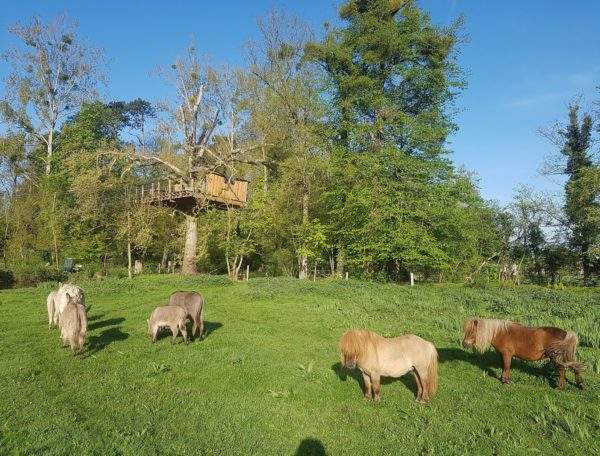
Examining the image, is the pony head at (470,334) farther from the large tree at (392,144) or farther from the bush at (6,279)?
the bush at (6,279)

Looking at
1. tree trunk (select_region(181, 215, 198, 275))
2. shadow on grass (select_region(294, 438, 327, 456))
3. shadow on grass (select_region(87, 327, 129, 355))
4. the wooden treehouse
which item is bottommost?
shadow on grass (select_region(294, 438, 327, 456))

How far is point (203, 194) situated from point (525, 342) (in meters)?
25.8

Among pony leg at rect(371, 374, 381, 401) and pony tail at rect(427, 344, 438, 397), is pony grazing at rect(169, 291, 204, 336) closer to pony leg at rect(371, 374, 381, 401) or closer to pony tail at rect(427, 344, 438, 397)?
pony leg at rect(371, 374, 381, 401)

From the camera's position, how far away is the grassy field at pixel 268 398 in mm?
6754

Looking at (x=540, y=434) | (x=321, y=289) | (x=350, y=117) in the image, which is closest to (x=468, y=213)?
(x=350, y=117)

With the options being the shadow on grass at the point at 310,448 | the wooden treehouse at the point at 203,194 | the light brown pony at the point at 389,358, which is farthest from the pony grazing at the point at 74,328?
the wooden treehouse at the point at 203,194

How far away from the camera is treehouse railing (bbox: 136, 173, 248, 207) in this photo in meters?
32.2

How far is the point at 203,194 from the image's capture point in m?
32.1

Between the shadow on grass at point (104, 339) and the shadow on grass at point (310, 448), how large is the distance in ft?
23.6

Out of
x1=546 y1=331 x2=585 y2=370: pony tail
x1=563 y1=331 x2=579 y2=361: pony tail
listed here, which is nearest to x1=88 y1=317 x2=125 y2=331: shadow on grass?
x1=546 y1=331 x2=585 y2=370: pony tail

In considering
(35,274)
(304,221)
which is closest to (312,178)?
(304,221)

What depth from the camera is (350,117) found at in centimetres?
3481

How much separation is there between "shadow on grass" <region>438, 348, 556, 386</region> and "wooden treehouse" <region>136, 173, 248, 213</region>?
23237 mm

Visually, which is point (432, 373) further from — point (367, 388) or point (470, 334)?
point (470, 334)
